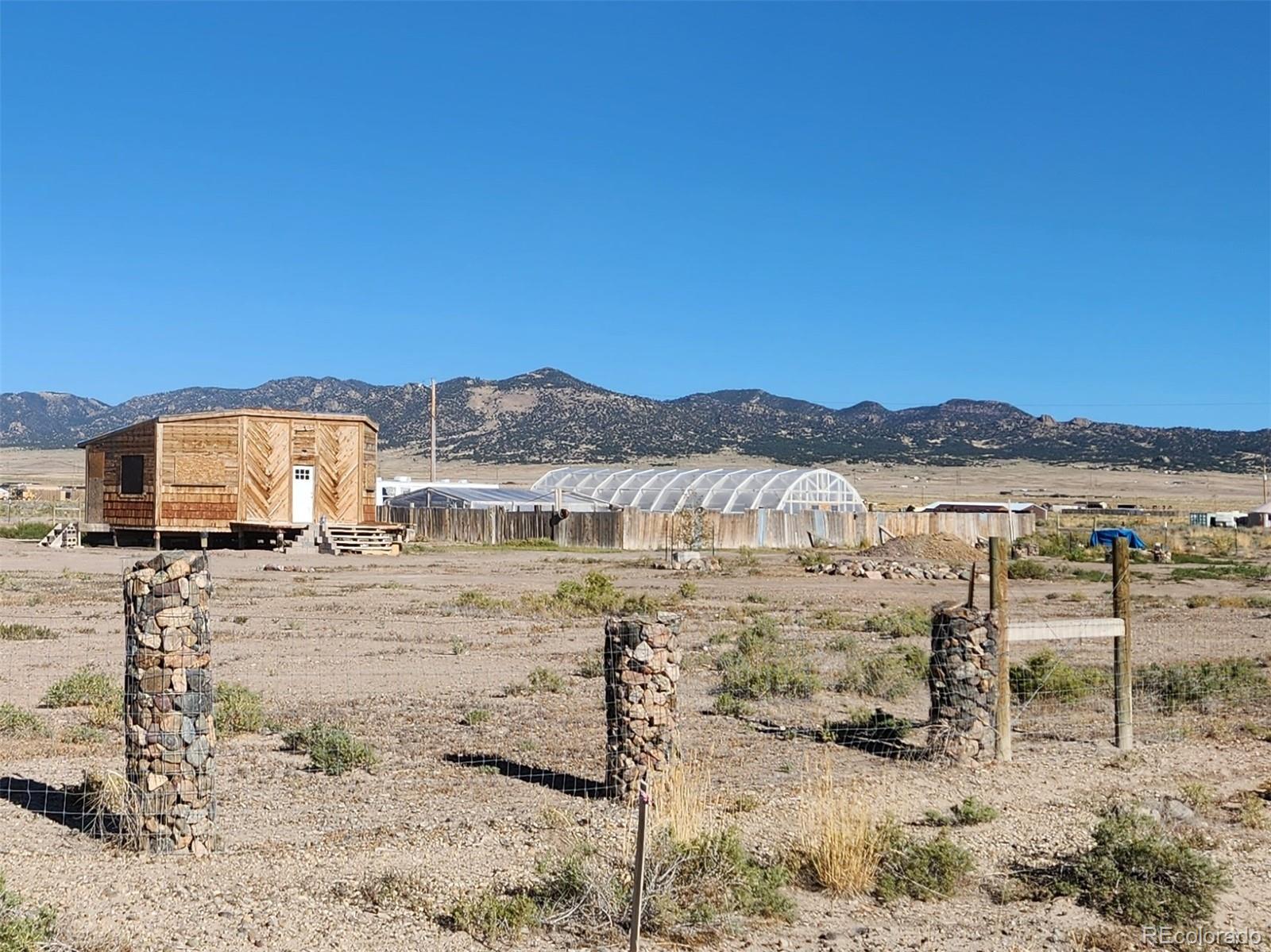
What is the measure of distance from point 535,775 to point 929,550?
42395 millimetres

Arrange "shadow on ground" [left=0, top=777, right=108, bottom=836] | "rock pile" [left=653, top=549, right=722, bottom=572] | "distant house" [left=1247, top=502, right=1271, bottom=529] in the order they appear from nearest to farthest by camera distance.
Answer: "shadow on ground" [left=0, top=777, right=108, bottom=836] → "rock pile" [left=653, top=549, right=722, bottom=572] → "distant house" [left=1247, top=502, right=1271, bottom=529]

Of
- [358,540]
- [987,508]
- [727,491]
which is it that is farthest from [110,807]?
[987,508]

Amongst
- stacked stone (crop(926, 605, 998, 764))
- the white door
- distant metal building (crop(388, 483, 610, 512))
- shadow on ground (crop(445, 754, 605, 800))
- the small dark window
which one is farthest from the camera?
distant metal building (crop(388, 483, 610, 512))

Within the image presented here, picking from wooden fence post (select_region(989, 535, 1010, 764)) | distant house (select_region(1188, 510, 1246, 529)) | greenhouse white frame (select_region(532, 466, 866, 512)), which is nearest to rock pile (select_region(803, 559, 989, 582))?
greenhouse white frame (select_region(532, 466, 866, 512))

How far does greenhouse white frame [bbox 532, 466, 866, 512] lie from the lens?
6369 cm

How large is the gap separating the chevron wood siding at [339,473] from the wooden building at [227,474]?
4 centimetres

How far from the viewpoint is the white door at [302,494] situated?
48594 mm

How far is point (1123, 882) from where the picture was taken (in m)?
8.16

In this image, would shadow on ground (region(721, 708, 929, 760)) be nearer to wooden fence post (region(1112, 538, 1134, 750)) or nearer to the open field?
wooden fence post (region(1112, 538, 1134, 750))

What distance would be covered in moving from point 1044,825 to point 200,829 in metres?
6.19

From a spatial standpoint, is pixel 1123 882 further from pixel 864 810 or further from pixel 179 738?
pixel 179 738

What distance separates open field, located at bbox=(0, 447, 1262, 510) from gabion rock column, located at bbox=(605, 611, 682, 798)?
96.8 metres

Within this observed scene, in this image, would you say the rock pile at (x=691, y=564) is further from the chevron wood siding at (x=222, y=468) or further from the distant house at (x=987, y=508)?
the distant house at (x=987, y=508)

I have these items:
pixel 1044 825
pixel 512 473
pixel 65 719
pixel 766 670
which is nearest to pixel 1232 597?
pixel 766 670
